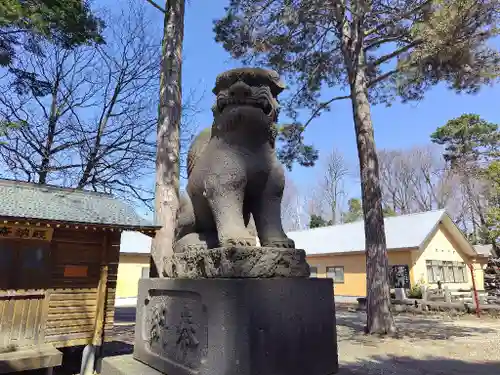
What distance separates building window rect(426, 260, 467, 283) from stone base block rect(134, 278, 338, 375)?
17.6 m

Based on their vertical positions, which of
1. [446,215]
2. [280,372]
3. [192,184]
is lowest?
[280,372]

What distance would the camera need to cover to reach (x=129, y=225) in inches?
256

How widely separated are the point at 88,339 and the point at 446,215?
1744 cm

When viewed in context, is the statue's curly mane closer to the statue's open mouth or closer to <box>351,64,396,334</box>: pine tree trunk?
the statue's open mouth

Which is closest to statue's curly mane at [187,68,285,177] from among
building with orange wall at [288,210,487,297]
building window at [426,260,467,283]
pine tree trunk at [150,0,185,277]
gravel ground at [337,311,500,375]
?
gravel ground at [337,311,500,375]

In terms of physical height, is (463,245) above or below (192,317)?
above

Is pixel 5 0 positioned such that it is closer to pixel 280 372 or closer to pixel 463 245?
pixel 280 372

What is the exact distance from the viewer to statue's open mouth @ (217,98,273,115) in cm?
229

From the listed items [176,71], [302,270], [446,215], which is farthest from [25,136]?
[446,215]

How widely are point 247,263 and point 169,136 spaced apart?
6089mm

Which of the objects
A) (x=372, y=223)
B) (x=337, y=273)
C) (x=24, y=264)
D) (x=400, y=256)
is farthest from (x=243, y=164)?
(x=337, y=273)

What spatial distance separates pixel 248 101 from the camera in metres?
2.28

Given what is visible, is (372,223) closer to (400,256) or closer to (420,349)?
(420,349)

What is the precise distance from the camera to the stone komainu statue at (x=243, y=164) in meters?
2.20
